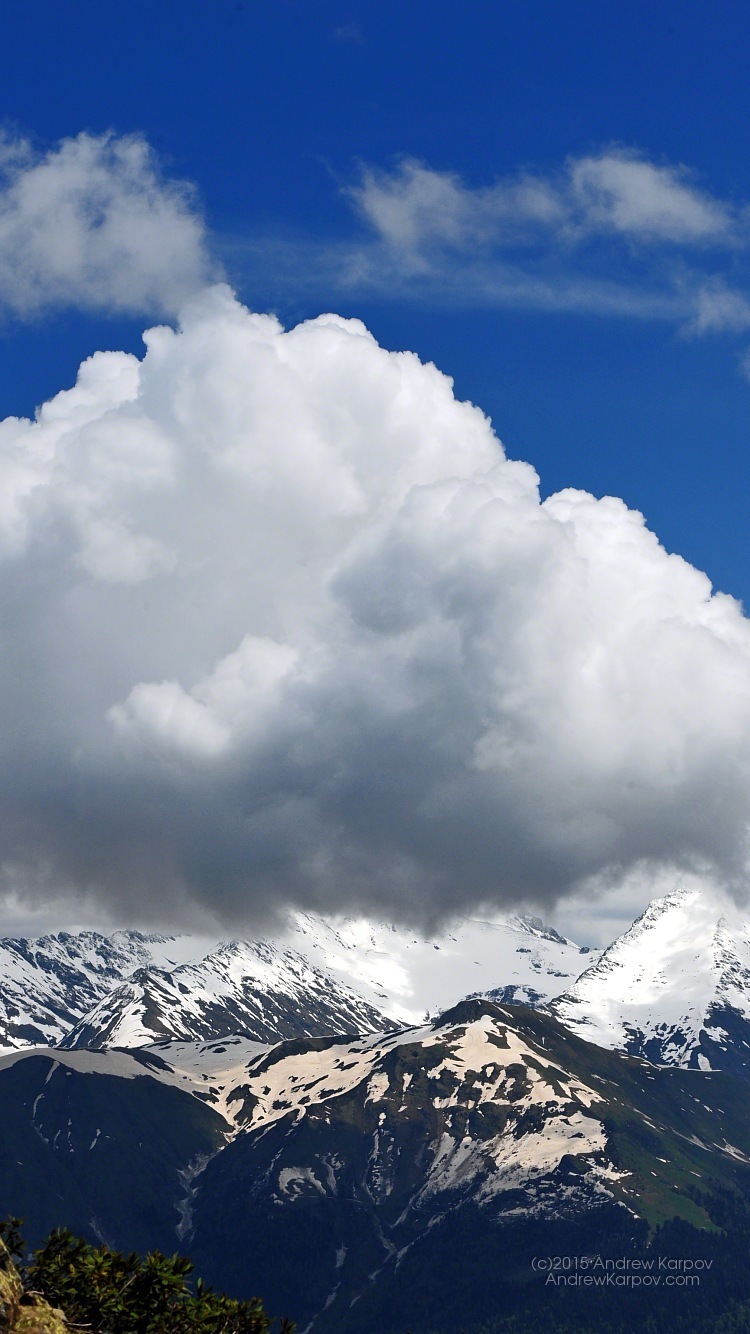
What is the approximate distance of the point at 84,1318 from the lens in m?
140

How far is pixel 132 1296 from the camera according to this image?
148250 millimetres

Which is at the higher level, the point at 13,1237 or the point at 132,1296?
the point at 132,1296

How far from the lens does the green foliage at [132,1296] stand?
143m

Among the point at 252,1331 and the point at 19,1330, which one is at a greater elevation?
the point at 252,1331

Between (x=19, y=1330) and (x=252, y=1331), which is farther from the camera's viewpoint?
(x=252, y=1331)

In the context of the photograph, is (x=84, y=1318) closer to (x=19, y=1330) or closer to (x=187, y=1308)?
(x=187, y=1308)

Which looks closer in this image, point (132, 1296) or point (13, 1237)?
point (13, 1237)

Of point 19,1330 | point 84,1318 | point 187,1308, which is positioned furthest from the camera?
point 187,1308

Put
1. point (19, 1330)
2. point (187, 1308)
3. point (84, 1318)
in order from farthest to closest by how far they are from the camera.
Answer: point (187, 1308)
point (84, 1318)
point (19, 1330)

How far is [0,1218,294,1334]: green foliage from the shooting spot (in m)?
143

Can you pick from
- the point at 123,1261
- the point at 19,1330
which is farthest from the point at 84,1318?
the point at 19,1330

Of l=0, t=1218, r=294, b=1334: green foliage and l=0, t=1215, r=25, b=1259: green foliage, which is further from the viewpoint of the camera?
l=0, t=1218, r=294, b=1334: green foliage

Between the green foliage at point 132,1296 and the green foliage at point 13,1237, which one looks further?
the green foliage at point 132,1296

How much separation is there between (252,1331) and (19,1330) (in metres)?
46.4
